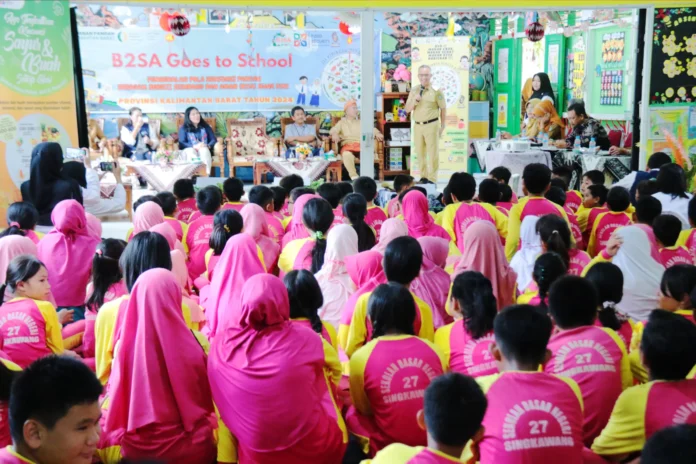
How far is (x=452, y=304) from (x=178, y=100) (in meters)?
9.72

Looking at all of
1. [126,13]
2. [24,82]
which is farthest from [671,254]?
[126,13]

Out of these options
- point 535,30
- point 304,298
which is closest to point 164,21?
point 535,30

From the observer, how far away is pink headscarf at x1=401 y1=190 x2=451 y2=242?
5156 millimetres

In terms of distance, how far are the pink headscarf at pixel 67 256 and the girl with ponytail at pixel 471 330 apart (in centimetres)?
253

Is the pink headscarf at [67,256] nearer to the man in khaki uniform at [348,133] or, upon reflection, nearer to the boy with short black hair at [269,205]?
the boy with short black hair at [269,205]

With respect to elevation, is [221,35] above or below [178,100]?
above

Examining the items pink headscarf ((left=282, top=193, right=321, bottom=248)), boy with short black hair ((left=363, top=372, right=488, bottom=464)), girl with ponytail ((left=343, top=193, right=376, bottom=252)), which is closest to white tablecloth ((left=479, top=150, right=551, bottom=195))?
pink headscarf ((left=282, top=193, right=321, bottom=248))

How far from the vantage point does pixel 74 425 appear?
6.07 ft

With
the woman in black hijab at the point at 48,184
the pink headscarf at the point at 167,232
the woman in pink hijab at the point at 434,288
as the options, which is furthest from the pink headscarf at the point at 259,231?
the woman in black hijab at the point at 48,184

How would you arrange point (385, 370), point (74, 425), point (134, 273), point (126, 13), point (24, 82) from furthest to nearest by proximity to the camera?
point (126, 13)
point (24, 82)
point (134, 273)
point (385, 370)
point (74, 425)

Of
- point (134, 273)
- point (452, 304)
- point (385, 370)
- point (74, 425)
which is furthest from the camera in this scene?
point (134, 273)

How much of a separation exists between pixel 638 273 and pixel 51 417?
3.36 metres

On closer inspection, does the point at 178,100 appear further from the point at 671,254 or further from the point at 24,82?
the point at 671,254

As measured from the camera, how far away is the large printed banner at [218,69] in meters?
11.8
